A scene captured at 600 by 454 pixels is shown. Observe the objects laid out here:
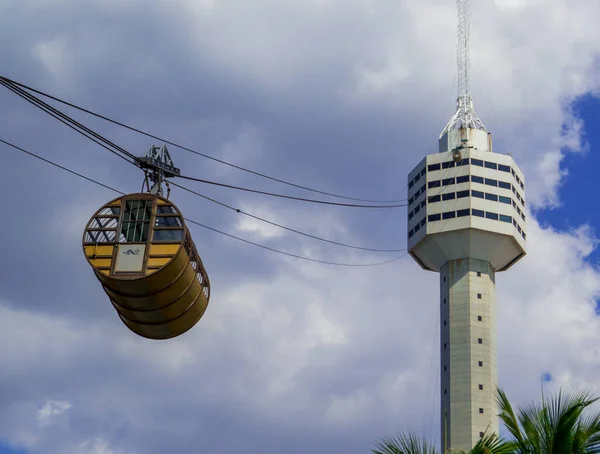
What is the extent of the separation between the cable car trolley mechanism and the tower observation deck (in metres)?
76.9

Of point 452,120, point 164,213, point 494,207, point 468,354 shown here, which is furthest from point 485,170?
point 164,213

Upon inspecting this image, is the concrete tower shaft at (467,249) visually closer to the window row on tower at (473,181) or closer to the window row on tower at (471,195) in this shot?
the window row on tower at (471,195)

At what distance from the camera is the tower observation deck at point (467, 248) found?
109375 mm

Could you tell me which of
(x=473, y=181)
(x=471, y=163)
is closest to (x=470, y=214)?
(x=473, y=181)

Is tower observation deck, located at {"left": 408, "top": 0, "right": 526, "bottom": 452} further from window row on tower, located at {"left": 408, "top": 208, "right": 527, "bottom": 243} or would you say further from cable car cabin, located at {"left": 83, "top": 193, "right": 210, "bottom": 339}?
cable car cabin, located at {"left": 83, "top": 193, "right": 210, "bottom": 339}

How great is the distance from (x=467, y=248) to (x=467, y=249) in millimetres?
104

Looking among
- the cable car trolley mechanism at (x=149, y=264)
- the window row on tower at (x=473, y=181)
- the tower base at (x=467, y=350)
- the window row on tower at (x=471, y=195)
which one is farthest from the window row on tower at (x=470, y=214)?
the cable car trolley mechanism at (x=149, y=264)

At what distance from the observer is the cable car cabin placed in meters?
32.5

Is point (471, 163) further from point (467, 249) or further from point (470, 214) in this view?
point (467, 249)

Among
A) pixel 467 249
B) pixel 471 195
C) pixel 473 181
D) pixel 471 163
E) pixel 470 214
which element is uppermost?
pixel 471 163

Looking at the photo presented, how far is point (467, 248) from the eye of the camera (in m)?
115

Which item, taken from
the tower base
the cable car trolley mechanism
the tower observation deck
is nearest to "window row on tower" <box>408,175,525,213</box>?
the tower observation deck

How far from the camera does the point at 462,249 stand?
115500mm

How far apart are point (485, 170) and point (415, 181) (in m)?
8.51
